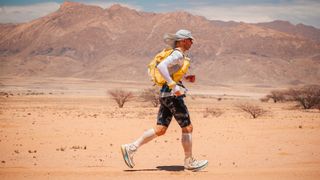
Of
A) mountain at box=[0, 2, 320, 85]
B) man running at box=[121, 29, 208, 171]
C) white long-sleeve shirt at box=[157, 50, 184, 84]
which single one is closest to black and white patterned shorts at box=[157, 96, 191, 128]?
man running at box=[121, 29, 208, 171]

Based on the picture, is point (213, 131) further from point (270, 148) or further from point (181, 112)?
point (181, 112)

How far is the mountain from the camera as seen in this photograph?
12762 cm

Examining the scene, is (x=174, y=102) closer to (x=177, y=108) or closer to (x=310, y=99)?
(x=177, y=108)

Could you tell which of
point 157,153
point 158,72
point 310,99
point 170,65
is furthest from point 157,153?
point 310,99

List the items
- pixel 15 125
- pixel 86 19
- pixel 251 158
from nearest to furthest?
pixel 251 158 < pixel 15 125 < pixel 86 19

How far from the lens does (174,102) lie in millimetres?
7316

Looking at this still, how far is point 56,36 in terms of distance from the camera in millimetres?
160250

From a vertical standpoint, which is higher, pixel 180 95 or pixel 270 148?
pixel 180 95

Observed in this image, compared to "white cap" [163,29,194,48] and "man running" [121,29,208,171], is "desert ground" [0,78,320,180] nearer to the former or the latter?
"man running" [121,29,208,171]

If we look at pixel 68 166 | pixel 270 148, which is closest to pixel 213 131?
pixel 270 148

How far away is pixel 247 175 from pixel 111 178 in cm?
179

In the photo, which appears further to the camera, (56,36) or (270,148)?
(56,36)

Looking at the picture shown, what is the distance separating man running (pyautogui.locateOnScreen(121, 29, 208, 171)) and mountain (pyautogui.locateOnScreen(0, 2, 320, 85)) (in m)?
113

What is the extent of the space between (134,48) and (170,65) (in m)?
137
